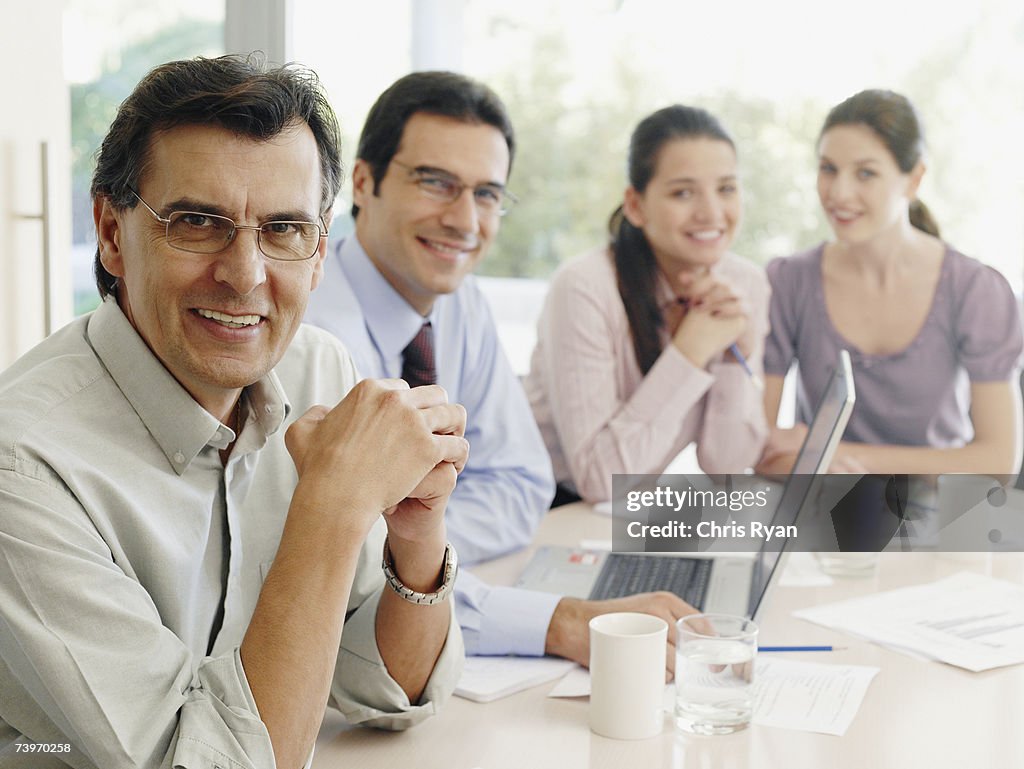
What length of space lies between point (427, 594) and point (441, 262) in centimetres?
89

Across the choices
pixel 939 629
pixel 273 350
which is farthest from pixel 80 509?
pixel 939 629

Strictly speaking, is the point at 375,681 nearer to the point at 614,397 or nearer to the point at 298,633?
the point at 298,633

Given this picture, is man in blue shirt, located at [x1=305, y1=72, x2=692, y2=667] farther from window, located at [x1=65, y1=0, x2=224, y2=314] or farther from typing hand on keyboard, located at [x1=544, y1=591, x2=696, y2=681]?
window, located at [x1=65, y1=0, x2=224, y2=314]

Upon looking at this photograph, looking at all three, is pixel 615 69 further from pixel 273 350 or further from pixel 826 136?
pixel 273 350

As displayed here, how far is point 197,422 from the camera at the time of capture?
1.04m

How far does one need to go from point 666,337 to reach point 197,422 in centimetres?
155

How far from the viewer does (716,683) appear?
1136 millimetres

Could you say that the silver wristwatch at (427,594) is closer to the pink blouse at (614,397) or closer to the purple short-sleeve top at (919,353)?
the pink blouse at (614,397)

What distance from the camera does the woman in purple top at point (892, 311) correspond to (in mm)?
2490

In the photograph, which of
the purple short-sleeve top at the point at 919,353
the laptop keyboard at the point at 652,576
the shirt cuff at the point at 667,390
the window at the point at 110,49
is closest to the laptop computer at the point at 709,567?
the laptop keyboard at the point at 652,576

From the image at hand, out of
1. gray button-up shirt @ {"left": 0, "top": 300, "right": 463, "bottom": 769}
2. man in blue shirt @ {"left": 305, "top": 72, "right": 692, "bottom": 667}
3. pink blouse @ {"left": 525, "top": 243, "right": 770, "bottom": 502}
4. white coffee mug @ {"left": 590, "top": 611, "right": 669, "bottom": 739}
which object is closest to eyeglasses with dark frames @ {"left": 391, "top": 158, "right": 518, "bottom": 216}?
man in blue shirt @ {"left": 305, "top": 72, "right": 692, "bottom": 667}

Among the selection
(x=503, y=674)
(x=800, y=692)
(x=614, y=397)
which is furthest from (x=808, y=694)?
(x=614, y=397)

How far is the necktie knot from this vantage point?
1.94 metres

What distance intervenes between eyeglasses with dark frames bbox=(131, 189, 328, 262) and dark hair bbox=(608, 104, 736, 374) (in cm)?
138
